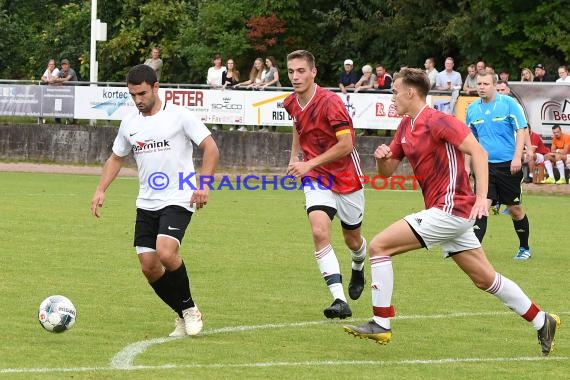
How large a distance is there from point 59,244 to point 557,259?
18.4 feet

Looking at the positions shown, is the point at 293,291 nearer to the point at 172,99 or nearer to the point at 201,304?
the point at 201,304

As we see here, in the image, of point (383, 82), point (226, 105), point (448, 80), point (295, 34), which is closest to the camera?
point (448, 80)

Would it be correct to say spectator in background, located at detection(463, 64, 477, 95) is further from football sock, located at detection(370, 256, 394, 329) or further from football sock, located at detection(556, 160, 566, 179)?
football sock, located at detection(370, 256, 394, 329)

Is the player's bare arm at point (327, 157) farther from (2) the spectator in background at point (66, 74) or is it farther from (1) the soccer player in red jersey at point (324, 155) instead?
(2) the spectator in background at point (66, 74)

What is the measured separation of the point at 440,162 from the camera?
858cm

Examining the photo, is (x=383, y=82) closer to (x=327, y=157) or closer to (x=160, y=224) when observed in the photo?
(x=327, y=157)

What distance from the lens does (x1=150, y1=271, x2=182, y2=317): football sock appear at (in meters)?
9.16

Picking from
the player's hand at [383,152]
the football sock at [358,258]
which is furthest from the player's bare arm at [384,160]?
the football sock at [358,258]

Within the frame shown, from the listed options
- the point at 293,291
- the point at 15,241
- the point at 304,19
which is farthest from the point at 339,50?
the point at 293,291

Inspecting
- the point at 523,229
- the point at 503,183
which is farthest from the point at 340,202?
the point at 523,229

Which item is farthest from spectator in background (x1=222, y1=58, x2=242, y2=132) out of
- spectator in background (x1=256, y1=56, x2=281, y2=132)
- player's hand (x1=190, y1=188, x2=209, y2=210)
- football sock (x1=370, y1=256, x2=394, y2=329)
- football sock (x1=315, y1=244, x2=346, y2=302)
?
football sock (x1=370, y1=256, x2=394, y2=329)

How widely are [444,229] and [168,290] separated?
80.3 inches

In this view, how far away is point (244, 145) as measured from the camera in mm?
29297

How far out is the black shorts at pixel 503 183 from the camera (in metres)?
13.9
